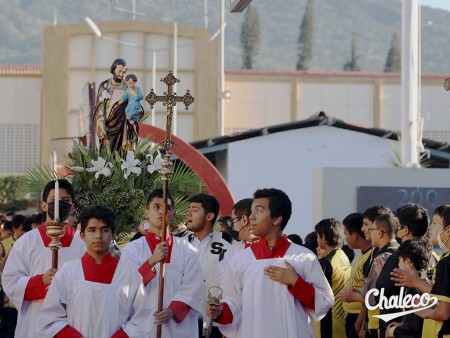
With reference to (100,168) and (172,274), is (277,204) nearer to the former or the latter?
(172,274)

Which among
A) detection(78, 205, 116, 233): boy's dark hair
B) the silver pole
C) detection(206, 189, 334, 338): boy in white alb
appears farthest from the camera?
the silver pole

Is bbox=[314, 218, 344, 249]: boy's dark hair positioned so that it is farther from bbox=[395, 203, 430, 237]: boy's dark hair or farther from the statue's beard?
the statue's beard

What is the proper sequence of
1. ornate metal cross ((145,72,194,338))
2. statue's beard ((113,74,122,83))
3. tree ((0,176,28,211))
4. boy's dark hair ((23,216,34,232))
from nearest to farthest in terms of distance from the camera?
ornate metal cross ((145,72,194,338)) → statue's beard ((113,74,122,83)) → boy's dark hair ((23,216,34,232)) → tree ((0,176,28,211))

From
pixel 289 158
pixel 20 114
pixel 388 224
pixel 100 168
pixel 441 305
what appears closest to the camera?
pixel 441 305

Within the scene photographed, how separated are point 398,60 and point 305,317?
344ft

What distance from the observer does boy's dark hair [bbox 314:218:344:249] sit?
1235 cm

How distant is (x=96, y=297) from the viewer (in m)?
9.31

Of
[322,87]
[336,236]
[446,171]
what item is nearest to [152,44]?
Result: [322,87]

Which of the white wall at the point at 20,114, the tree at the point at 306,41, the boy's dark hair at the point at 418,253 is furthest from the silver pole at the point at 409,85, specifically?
the tree at the point at 306,41

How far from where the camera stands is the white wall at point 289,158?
1174 inches

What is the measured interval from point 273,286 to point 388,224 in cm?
207

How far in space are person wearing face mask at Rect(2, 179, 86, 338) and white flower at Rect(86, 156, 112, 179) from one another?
1.33 metres

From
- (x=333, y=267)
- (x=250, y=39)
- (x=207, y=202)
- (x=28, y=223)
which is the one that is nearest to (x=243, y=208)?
(x=207, y=202)

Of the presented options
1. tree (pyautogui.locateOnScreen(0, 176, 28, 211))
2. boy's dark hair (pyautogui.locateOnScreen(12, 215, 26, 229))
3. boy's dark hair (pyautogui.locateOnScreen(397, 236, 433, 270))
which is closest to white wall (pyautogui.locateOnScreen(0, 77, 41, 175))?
tree (pyautogui.locateOnScreen(0, 176, 28, 211))
